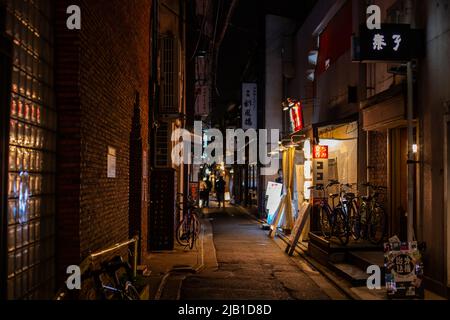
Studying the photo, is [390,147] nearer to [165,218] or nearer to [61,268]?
[165,218]

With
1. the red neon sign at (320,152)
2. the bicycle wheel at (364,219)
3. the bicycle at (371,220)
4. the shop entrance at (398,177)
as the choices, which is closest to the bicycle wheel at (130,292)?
the bicycle at (371,220)

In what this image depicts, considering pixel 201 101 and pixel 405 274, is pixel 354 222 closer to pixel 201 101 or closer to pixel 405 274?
Answer: pixel 405 274

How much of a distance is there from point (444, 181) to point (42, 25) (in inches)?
284

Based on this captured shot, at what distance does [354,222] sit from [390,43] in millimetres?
5212

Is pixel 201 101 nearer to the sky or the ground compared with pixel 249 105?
nearer to the ground

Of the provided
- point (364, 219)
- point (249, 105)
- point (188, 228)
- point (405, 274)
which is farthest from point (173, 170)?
point (249, 105)

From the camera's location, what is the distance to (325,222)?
1452 centimetres

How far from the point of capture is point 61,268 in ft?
21.6

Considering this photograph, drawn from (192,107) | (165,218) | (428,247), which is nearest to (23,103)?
(428,247)

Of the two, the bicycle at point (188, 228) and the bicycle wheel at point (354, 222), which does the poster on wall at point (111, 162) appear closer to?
the bicycle wheel at point (354, 222)

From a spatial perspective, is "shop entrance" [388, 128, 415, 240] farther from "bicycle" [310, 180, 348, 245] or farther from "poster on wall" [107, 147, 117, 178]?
"poster on wall" [107, 147, 117, 178]

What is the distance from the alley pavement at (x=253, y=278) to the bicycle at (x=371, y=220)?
1.86 metres

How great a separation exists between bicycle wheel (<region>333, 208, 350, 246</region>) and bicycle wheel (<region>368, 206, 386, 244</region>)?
0.61 metres

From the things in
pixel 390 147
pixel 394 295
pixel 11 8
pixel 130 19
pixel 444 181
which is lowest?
pixel 394 295
